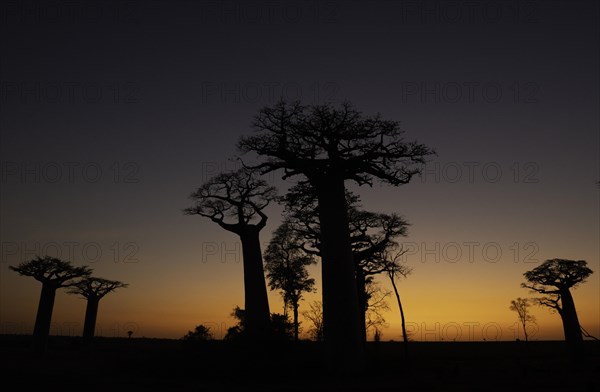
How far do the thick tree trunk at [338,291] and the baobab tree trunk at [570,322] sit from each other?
16194 millimetres

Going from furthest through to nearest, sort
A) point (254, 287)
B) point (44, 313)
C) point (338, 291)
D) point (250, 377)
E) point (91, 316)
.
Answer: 1. point (91, 316)
2. point (44, 313)
3. point (254, 287)
4. point (250, 377)
5. point (338, 291)

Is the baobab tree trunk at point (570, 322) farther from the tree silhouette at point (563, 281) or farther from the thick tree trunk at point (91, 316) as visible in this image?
the thick tree trunk at point (91, 316)

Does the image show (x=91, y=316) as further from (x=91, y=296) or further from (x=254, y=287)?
(x=254, y=287)

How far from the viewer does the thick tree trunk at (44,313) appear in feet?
98.4

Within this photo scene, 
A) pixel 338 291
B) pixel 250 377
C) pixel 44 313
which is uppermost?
pixel 44 313

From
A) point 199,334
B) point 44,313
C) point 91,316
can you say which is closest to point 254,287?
point 199,334

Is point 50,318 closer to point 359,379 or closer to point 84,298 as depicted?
point 84,298

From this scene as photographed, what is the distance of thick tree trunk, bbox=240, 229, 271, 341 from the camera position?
21.4m

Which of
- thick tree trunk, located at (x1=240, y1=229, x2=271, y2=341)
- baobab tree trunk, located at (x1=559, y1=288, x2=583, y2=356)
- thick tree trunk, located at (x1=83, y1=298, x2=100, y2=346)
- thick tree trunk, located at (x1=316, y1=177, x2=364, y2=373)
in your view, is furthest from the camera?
thick tree trunk, located at (x1=83, y1=298, x2=100, y2=346)

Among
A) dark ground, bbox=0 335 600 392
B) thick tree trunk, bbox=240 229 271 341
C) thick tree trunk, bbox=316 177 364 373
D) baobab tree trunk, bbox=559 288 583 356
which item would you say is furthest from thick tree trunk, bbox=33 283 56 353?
baobab tree trunk, bbox=559 288 583 356

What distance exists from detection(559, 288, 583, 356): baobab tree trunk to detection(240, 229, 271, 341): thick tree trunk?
52.1 ft

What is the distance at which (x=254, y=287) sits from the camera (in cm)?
2184

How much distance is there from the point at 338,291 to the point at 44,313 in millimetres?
23222

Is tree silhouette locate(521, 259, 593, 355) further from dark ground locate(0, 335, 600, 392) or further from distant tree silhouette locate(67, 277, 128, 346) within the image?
distant tree silhouette locate(67, 277, 128, 346)
